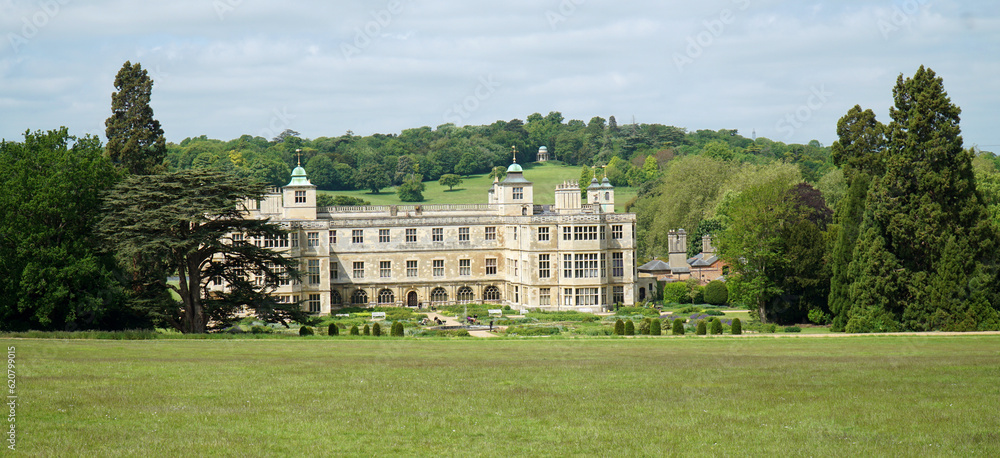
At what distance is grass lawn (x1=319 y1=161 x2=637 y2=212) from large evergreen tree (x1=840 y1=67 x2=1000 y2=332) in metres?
76.9

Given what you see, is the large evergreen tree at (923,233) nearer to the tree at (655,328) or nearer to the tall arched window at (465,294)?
the tree at (655,328)

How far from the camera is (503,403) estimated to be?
1795 centimetres

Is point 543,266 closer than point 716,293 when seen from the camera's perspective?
Yes

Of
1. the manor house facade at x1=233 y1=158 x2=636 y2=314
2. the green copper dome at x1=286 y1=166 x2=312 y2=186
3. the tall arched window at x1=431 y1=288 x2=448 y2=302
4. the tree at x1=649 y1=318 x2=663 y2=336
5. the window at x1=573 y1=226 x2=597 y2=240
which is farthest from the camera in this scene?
the tall arched window at x1=431 y1=288 x2=448 y2=302

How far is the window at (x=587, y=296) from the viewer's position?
6184 cm

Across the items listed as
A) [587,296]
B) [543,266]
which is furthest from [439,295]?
[587,296]

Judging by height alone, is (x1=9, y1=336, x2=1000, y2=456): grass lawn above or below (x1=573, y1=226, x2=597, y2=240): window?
below

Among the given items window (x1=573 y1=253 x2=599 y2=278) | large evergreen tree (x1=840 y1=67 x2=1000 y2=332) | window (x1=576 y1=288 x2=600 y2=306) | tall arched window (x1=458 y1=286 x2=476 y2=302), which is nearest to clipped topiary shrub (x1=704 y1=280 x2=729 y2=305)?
window (x1=576 y1=288 x2=600 y2=306)

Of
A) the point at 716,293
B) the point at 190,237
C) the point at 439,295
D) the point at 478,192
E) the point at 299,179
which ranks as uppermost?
the point at 478,192

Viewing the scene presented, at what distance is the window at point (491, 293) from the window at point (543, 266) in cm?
582

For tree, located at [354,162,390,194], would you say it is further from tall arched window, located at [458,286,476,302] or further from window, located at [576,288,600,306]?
window, located at [576,288,600,306]

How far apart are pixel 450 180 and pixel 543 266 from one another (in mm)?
77735

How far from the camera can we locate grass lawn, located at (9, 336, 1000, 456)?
1457 cm

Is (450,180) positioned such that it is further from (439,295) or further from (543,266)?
(543,266)
